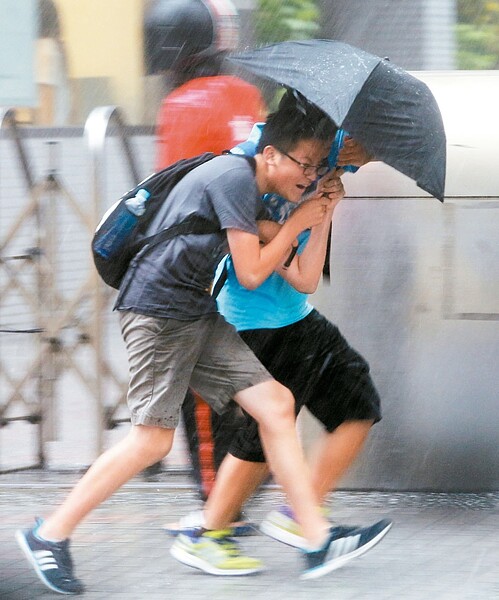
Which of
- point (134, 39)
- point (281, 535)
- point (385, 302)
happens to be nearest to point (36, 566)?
point (281, 535)

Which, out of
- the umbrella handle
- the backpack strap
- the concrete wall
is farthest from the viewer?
the concrete wall

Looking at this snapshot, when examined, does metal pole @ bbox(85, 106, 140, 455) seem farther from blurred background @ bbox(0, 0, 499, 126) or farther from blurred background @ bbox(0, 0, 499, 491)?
blurred background @ bbox(0, 0, 499, 126)

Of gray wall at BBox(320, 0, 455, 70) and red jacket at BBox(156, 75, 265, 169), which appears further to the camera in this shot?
gray wall at BBox(320, 0, 455, 70)

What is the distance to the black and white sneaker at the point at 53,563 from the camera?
4.02 metres

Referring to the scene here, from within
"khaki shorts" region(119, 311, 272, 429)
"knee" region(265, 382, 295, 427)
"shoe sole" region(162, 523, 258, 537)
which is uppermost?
"khaki shorts" region(119, 311, 272, 429)

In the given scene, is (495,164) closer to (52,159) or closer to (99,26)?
(52,159)

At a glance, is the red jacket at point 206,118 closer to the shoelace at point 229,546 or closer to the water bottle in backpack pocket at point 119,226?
the water bottle in backpack pocket at point 119,226

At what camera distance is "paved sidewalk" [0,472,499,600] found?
162 inches

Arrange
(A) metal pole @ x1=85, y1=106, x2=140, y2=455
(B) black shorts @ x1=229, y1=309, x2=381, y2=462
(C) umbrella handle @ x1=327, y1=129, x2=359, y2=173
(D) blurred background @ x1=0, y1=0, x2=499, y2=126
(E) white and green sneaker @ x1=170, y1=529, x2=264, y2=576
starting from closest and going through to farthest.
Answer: (C) umbrella handle @ x1=327, y1=129, x2=359, y2=173
(E) white and green sneaker @ x1=170, y1=529, x2=264, y2=576
(B) black shorts @ x1=229, y1=309, x2=381, y2=462
(A) metal pole @ x1=85, y1=106, x2=140, y2=455
(D) blurred background @ x1=0, y1=0, x2=499, y2=126

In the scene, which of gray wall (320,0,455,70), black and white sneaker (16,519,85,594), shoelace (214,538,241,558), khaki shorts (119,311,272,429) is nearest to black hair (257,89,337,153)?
khaki shorts (119,311,272,429)

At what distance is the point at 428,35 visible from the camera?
326 inches

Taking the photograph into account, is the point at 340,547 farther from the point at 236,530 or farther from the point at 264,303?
the point at 264,303

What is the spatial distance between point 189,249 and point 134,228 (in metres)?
0.20

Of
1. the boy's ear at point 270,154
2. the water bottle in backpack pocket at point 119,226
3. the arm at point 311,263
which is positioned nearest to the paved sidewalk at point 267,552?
the arm at point 311,263
